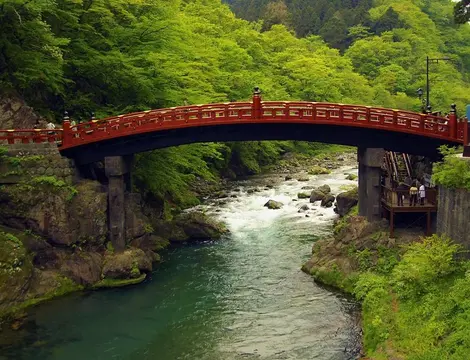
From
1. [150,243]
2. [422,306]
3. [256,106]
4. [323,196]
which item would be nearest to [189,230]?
[150,243]

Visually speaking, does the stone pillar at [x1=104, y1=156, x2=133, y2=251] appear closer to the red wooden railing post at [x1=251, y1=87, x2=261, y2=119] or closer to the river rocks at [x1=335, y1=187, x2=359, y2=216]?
the red wooden railing post at [x1=251, y1=87, x2=261, y2=119]

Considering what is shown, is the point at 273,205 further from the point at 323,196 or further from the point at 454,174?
the point at 454,174

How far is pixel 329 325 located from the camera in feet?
75.3

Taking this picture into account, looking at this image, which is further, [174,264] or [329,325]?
[174,264]

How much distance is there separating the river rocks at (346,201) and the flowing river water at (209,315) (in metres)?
5.19

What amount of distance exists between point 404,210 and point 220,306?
33.9ft

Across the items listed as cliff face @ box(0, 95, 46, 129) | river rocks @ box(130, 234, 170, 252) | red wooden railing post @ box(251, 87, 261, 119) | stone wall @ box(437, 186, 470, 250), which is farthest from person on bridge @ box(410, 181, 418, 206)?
cliff face @ box(0, 95, 46, 129)

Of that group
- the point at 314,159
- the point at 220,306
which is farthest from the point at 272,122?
the point at 314,159

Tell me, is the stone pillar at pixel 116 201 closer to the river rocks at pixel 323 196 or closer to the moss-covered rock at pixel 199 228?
the moss-covered rock at pixel 199 228

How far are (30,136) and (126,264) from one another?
8.42 metres

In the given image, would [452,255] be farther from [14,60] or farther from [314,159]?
[314,159]

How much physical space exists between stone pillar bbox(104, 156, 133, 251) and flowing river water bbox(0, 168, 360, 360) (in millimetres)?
2869

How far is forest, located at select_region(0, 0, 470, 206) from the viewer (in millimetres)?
32406

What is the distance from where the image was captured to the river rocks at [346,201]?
125ft
